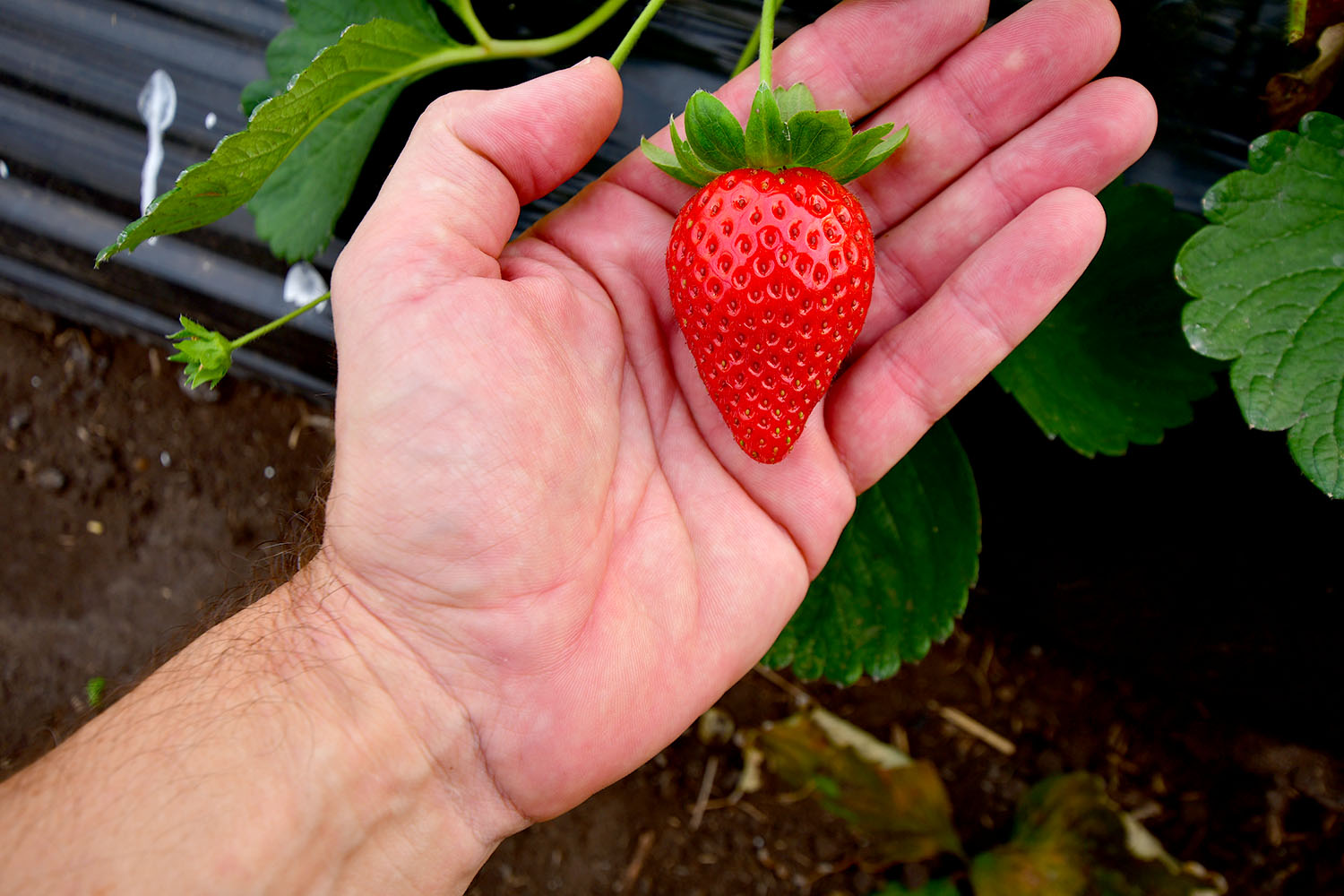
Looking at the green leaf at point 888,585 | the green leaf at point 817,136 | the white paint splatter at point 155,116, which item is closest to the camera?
the green leaf at point 817,136

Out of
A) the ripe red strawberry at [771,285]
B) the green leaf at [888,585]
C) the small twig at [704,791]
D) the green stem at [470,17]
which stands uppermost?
the green stem at [470,17]

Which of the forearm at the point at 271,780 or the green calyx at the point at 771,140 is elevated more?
the green calyx at the point at 771,140

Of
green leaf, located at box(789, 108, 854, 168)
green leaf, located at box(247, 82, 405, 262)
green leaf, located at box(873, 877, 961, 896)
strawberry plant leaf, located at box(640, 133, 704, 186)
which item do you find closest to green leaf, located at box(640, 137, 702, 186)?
strawberry plant leaf, located at box(640, 133, 704, 186)

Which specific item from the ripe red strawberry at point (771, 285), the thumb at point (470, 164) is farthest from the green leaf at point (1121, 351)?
the thumb at point (470, 164)

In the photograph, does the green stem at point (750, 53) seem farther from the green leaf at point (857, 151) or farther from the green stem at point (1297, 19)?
the green stem at point (1297, 19)

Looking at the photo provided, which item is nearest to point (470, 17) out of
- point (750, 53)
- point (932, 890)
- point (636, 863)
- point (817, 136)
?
point (750, 53)

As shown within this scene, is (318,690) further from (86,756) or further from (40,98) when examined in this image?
(40,98)
